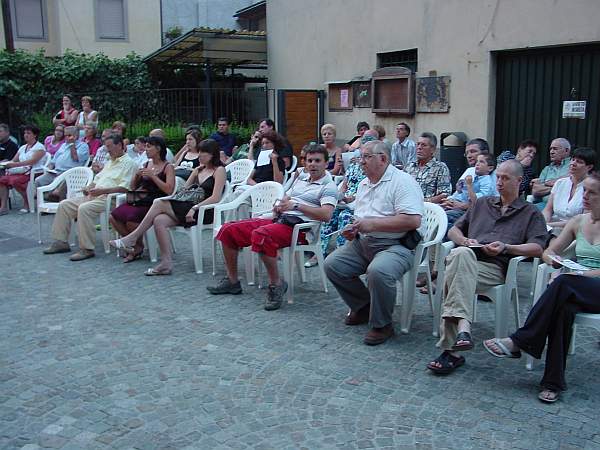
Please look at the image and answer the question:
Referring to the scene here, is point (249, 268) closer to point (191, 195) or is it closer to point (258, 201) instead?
point (258, 201)

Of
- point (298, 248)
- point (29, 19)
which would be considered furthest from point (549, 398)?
point (29, 19)

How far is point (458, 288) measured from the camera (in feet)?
13.3

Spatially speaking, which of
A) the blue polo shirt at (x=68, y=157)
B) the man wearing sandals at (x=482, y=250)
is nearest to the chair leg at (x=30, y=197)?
the blue polo shirt at (x=68, y=157)

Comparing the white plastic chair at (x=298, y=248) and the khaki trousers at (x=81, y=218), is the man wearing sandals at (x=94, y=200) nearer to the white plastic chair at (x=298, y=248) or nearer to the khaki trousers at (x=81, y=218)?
the khaki trousers at (x=81, y=218)

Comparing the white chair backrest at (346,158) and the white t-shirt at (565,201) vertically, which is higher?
the white chair backrest at (346,158)

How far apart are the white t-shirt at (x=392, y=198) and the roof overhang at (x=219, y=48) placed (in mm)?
9705

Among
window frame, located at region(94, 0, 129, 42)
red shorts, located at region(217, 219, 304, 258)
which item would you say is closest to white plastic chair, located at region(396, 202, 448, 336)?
red shorts, located at region(217, 219, 304, 258)

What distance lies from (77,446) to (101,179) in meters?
4.76

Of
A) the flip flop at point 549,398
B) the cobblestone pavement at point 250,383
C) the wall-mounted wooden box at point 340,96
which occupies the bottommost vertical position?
the cobblestone pavement at point 250,383

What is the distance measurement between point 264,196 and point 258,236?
1.29 m

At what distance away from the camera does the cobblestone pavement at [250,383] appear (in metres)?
3.32

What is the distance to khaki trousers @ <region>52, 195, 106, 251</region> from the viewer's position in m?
7.20

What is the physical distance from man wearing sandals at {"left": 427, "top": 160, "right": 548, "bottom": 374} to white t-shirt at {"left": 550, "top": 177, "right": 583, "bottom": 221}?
1.27 m

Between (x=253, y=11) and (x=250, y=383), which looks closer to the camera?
(x=250, y=383)
